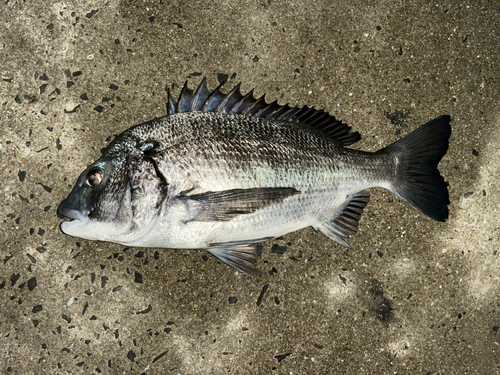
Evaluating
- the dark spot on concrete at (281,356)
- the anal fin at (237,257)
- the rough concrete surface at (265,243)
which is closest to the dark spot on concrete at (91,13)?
the rough concrete surface at (265,243)

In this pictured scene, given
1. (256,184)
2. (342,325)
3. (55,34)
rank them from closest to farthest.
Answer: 1. (256,184)
2. (55,34)
3. (342,325)

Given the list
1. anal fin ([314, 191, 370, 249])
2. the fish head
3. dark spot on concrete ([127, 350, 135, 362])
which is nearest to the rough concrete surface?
dark spot on concrete ([127, 350, 135, 362])

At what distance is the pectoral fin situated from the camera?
6.70 feet

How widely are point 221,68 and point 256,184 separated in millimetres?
1161

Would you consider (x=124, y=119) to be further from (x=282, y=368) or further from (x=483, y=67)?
(x=483, y=67)

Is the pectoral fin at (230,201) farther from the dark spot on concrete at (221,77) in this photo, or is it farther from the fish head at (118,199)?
the dark spot on concrete at (221,77)

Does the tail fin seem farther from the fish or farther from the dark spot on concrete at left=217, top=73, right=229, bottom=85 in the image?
the dark spot on concrete at left=217, top=73, right=229, bottom=85

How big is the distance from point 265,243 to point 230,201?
77 cm

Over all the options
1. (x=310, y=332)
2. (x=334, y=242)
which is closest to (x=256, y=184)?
(x=334, y=242)

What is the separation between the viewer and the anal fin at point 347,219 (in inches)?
97.0

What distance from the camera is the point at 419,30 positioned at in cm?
281

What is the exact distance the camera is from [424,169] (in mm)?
2451

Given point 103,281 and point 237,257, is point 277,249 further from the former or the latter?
point 103,281

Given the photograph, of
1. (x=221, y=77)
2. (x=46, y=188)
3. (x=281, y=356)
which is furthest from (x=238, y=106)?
(x=281, y=356)
